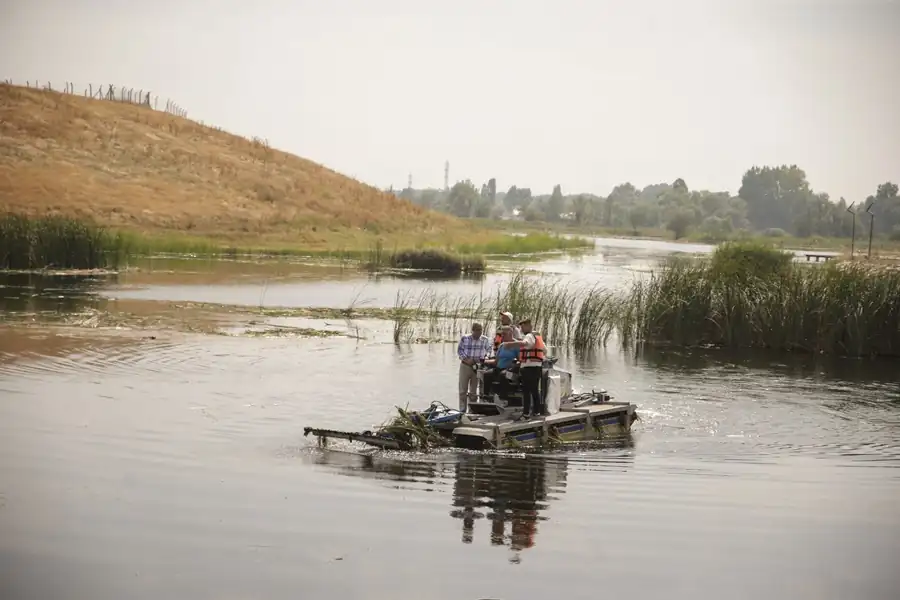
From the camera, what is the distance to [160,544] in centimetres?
1359

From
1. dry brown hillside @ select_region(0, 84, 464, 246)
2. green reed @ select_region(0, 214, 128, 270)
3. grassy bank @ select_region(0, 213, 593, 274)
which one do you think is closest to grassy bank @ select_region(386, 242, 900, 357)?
green reed @ select_region(0, 214, 128, 270)

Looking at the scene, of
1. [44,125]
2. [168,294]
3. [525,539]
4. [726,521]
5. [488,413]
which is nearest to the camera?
[525,539]

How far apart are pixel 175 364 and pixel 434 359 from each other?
6.55 m

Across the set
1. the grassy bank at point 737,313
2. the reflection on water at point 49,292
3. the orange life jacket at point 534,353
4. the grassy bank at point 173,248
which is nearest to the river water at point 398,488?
the orange life jacket at point 534,353

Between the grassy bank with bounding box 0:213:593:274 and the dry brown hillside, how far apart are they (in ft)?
12.2

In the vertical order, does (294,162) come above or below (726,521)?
above

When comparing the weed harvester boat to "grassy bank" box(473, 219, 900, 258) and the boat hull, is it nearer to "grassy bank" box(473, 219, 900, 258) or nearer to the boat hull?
the boat hull

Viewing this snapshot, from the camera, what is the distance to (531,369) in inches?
757

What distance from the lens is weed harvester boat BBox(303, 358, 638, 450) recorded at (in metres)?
18.5

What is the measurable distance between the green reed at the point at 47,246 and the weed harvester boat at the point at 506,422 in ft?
95.9

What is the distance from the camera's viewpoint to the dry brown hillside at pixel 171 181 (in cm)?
7944

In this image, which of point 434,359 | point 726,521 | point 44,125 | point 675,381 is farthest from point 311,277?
point 44,125

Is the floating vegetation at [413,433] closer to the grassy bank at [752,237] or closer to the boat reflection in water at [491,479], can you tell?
the boat reflection in water at [491,479]

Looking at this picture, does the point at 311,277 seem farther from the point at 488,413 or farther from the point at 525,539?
the point at 525,539
